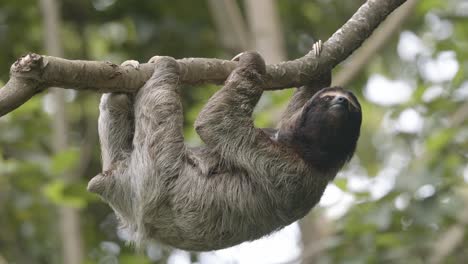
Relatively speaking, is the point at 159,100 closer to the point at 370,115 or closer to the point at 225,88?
the point at 225,88

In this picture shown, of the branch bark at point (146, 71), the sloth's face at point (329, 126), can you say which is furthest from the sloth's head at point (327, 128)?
the branch bark at point (146, 71)

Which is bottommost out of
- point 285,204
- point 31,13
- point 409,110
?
point 285,204

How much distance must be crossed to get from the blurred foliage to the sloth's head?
1.88m

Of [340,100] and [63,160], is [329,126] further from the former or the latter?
[63,160]

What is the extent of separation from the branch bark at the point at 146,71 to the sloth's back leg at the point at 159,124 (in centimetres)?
11

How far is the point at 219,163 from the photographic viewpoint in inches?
341

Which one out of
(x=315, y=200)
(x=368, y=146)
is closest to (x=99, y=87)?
(x=315, y=200)

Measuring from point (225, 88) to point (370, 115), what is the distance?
7.52 meters

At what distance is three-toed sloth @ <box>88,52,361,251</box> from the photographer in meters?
8.16

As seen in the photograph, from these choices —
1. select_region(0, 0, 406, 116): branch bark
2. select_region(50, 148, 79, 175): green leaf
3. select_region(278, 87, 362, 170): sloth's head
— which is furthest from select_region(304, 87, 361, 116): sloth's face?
select_region(50, 148, 79, 175): green leaf

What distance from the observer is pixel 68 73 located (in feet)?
21.5

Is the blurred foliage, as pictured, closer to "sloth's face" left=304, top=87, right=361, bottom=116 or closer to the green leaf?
the green leaf

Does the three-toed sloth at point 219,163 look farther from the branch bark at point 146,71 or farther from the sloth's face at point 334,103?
the branch bark at point 146,71

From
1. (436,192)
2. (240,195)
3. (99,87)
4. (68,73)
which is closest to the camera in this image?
(68,73)
